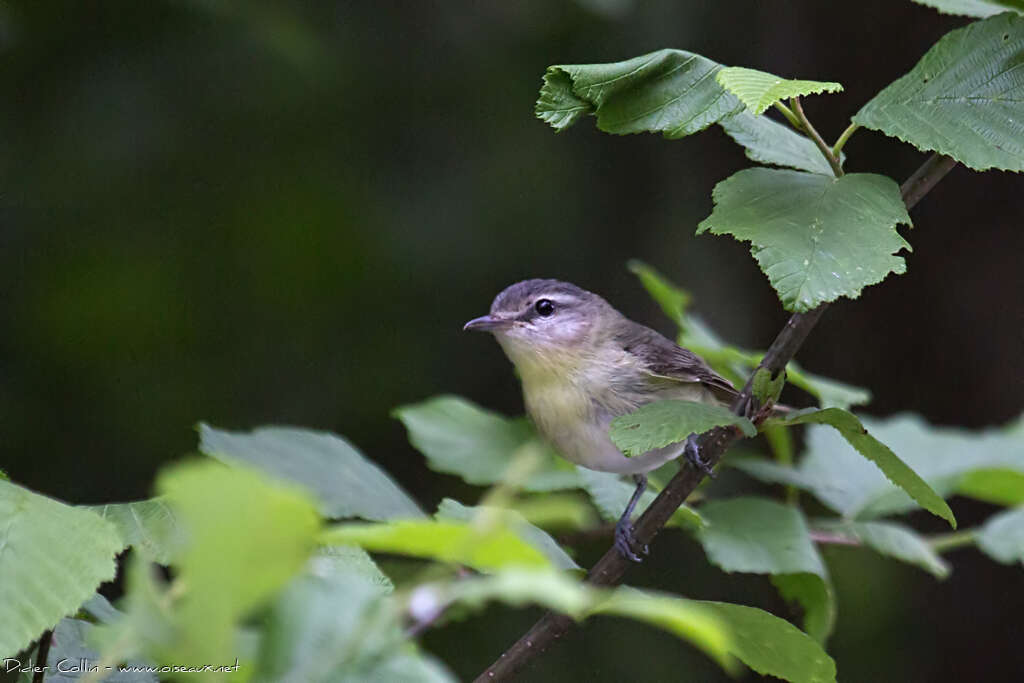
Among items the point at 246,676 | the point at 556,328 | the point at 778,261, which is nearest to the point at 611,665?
the point at 556,328

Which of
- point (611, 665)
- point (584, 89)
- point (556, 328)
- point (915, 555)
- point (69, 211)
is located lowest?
point (611, 665)

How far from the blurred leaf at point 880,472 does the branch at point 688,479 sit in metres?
0.78

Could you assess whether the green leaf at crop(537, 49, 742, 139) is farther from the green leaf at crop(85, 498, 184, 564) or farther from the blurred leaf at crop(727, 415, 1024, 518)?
the blurred leaf at crop(727, 415, 1024, 518)

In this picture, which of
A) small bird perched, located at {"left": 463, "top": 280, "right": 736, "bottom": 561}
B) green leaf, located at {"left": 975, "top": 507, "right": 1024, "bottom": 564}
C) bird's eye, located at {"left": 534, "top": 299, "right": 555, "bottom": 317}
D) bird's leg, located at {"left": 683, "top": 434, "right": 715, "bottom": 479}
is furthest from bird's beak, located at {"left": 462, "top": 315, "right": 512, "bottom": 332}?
green leaf, located at {"left": 975, "top": 507, "right": 1024, "bottom": 564}

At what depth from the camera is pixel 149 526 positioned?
132 centimetres

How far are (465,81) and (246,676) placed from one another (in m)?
3.79

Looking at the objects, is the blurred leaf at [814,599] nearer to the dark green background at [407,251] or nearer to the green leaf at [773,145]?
the green leaf at [773,145]

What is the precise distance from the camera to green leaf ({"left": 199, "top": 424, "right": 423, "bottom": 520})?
183 cm

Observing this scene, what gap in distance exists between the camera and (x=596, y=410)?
99.1 inches

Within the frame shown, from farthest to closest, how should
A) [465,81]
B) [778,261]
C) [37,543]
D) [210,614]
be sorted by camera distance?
[465,81] → [778,261] → [37,543] → [210,614]

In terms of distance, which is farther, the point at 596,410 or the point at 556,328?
the point at 556,328

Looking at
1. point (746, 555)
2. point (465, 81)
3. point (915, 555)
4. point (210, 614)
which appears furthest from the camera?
point (465, 81)

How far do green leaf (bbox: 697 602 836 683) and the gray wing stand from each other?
123cm

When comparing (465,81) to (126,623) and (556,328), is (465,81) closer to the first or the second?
(556,328)
